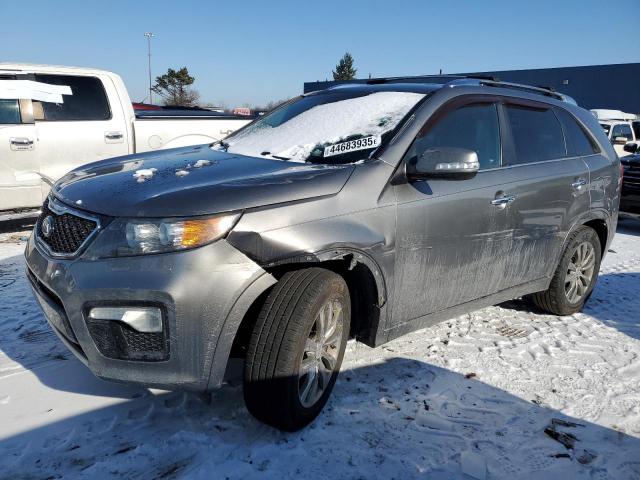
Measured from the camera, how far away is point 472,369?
3387mm

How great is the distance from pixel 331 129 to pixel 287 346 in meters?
1.41

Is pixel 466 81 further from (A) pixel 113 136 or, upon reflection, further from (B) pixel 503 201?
(A) pixel 113 136

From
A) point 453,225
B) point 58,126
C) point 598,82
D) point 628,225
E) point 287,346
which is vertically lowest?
point 628,225

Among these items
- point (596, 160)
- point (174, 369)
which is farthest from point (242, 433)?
point (596, 160)

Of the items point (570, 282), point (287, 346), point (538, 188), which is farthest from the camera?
point (570, 282)

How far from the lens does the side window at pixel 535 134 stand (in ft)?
12.2

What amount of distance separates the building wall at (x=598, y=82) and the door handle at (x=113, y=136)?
1120 inches

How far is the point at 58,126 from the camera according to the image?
618 centimetres

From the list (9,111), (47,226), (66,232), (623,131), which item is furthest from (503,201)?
(623,131)

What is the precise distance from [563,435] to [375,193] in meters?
1.58

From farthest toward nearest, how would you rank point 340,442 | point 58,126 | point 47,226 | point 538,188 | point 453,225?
point 58,126
point 538,188
point 453,225
point 47,226
point 340,442

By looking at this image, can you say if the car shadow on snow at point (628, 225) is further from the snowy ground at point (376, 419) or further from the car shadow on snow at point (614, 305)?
the snowy ground at point (376, 419)

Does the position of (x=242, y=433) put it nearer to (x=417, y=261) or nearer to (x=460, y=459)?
(x=460, y=459)

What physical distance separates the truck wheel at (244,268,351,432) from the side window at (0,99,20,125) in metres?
5.03
